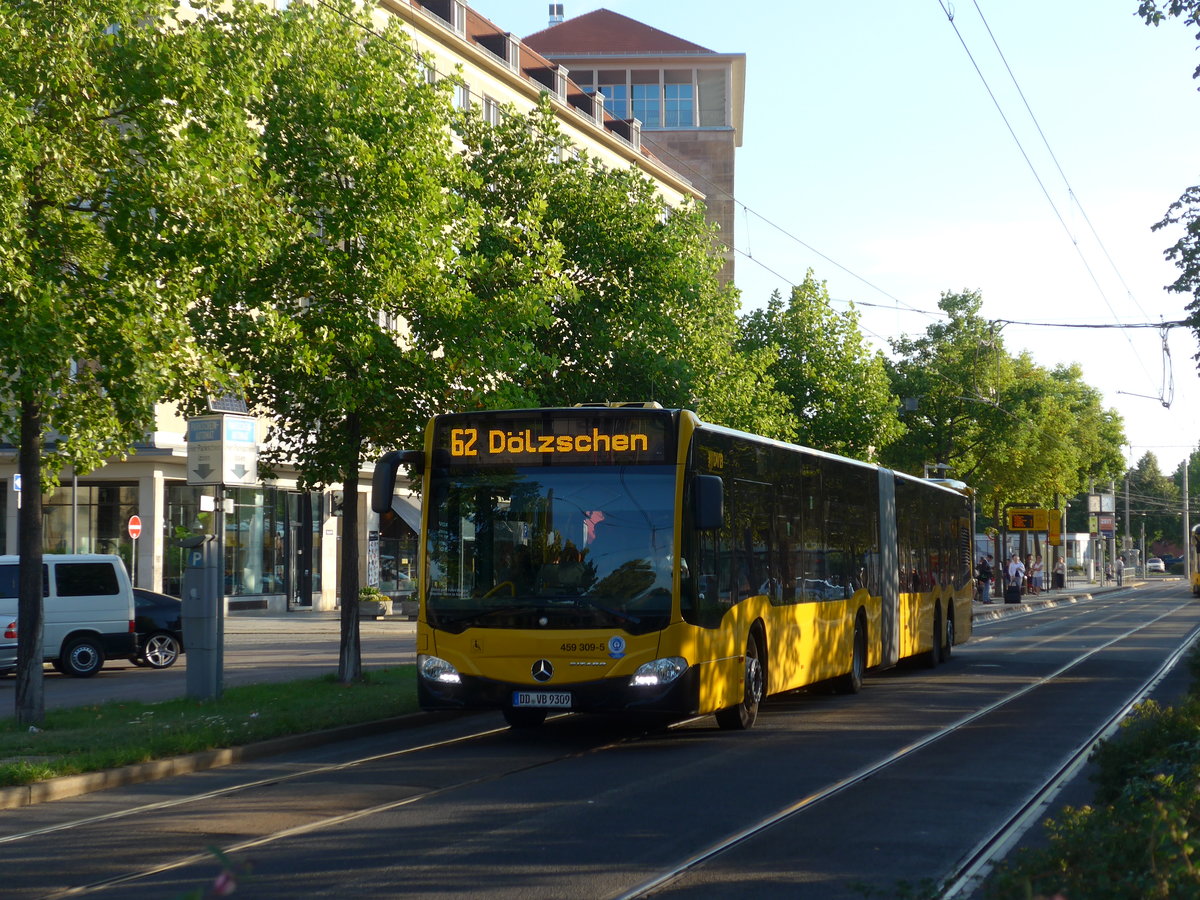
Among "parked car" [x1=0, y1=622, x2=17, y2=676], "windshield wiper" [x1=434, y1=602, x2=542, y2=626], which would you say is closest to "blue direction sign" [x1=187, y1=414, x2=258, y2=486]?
"windshield wiper" [x1=434, y1=602, x2=542, y2=626]

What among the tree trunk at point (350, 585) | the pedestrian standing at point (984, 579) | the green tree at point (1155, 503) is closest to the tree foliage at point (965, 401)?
the pedestrian standing at point (984, 579)

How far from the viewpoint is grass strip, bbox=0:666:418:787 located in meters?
11.5

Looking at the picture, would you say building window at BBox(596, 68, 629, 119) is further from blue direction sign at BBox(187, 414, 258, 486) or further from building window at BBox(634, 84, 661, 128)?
blue direction sign at BBox(187, 414, 258, 486)

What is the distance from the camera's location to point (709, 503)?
12852 millimetres

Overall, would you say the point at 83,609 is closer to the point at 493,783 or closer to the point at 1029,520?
the point at 493,783

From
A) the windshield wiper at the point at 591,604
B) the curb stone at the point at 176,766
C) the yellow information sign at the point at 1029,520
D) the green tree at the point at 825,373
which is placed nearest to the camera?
the curb stone at the point at 176,766

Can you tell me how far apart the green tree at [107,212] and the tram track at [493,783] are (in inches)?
163

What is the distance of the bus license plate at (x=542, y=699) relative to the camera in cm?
1282

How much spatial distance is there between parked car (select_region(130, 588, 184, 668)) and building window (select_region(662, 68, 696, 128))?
57581 millimetres

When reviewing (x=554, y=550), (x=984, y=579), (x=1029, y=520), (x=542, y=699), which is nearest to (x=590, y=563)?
(x=554, y=550)

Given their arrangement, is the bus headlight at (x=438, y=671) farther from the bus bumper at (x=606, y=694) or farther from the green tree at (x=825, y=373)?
the green tree at (x=825, y=373)

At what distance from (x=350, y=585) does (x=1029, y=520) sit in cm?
4524

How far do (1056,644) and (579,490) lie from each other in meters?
19.8

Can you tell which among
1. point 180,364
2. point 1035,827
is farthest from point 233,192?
point 1035,827
